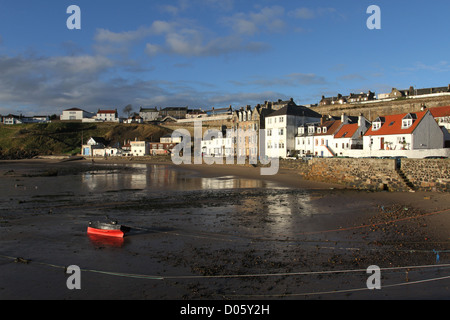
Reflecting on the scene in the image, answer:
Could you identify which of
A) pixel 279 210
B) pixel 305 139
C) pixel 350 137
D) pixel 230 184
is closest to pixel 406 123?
pixel 350 137

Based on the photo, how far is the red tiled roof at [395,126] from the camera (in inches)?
1538

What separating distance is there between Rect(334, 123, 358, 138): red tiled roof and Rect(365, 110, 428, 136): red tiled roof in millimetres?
6298

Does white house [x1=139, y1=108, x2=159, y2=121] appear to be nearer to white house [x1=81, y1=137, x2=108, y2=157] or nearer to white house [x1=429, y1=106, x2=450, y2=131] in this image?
white house [x1=81, y1=137, x2=108, y2=157]

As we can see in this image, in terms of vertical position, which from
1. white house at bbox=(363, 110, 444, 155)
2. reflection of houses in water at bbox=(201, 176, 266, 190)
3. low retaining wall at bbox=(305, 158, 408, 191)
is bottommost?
reflection of houses in water at bbox=(201, 176, 266, 190)

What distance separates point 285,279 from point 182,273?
121 inches

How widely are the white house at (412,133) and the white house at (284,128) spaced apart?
22.4 meters

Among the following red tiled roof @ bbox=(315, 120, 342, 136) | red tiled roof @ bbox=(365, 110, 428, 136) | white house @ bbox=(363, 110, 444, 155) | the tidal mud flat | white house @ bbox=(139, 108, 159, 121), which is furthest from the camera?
white house @ bbox=(139, 108, 159, 121)

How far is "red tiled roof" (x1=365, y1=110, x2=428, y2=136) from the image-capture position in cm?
3906

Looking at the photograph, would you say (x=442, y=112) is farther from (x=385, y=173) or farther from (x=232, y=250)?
(x=232, y=250)

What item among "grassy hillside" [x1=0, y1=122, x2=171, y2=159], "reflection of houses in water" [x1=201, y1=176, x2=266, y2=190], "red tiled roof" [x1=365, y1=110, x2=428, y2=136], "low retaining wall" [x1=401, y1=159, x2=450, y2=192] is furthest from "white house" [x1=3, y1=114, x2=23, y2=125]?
"low retaining wall" [x1=401, y1=159, x2=450, y2=192]

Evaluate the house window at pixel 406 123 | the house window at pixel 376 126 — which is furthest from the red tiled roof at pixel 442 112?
the house window at pixel 406 123

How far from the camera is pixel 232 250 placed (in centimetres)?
1182

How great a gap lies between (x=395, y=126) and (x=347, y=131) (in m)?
11.3
